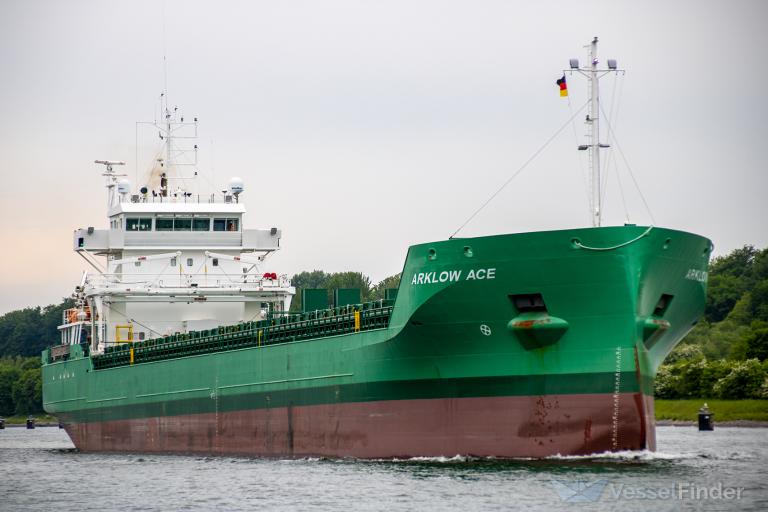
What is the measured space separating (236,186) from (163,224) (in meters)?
2.56

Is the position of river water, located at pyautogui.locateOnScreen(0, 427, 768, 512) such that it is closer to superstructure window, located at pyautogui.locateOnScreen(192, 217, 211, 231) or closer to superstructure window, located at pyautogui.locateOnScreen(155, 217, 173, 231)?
superstructure window, located at pyautogui.locateOnScreen(155, 217, 173, 231)

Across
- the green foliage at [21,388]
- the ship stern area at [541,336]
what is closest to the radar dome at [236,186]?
the ship stern area at [541,336]

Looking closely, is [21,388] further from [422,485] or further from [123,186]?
[422,485]

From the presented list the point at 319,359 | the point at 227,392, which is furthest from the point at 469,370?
the point at 227,392

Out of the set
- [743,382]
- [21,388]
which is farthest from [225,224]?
[21,388]

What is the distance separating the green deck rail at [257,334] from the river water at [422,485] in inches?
122

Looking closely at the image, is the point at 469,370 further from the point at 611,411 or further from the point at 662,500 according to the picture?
the point at 662,500

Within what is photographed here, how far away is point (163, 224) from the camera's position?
39906 millimetres

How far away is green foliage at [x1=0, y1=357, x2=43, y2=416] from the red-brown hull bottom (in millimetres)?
58354

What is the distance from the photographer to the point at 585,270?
24.5 m

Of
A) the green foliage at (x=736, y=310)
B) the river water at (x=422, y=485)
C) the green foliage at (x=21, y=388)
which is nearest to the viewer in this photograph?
the river water at (x=422, y=485)

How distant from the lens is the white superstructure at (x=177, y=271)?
39.1m

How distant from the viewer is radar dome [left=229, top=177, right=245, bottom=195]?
40.5 m

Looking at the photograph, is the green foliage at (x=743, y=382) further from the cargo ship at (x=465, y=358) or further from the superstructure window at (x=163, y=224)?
the superstructure window at (x=163, y=224)
